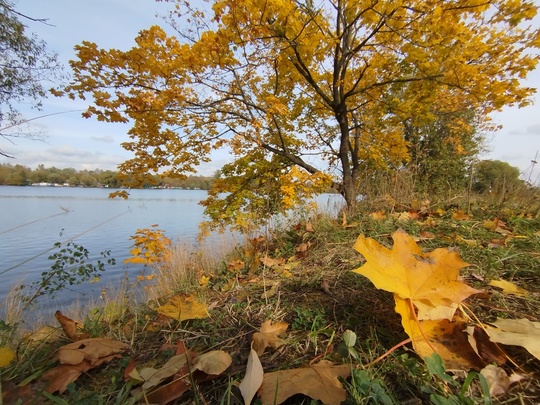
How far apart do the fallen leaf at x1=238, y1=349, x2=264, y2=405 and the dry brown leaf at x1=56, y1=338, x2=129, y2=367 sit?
0.66m

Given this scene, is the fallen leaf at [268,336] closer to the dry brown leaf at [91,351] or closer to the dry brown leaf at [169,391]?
the dry brown leaf at [169,391]

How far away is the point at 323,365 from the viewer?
2.56 ft

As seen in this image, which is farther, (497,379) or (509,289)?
(509,289)

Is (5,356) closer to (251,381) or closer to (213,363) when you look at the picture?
(213,363)

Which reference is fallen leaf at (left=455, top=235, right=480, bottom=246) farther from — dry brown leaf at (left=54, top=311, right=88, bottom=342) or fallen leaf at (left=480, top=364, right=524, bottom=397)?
dry brown leaf at (left=54, top=311, right=88, bottom=342)

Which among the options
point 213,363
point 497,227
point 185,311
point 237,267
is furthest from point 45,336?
point 497,227

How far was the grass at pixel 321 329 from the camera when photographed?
0.71 meters

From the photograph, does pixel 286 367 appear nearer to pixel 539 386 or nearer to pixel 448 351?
pixel 448 351

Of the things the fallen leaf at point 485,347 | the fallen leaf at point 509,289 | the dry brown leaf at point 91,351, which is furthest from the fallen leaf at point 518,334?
the dry brown leaf at point 91,351

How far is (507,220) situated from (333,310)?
7.36ft

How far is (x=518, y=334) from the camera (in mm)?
750

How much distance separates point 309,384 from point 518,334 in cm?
63

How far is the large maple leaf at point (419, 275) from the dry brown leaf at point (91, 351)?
104cm

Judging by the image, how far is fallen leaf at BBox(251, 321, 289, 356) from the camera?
0.93 m
